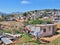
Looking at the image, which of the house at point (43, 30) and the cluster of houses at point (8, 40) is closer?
A: the cluster of houses at point (8, 40)

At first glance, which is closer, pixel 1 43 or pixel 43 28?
pixel 1 43

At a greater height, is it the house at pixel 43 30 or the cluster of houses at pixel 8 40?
the house at pixel 43 30

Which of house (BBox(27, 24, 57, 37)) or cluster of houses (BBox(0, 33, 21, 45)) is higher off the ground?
house (BBox(27, 24, 57, 37))

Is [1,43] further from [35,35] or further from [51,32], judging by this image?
[51,32]

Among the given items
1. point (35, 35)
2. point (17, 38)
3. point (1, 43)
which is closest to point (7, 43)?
point (1, 43)

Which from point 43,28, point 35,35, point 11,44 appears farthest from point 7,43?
point 43,28

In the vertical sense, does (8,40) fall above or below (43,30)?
below

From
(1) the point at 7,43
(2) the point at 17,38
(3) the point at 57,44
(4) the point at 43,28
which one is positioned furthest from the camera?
(4) the point at 43,28

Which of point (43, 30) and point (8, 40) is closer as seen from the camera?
point (8, 40)

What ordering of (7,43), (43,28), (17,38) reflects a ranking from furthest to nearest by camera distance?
(43,28) < (17,38) < (7,43)

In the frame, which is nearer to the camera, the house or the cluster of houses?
the cluster of houses
